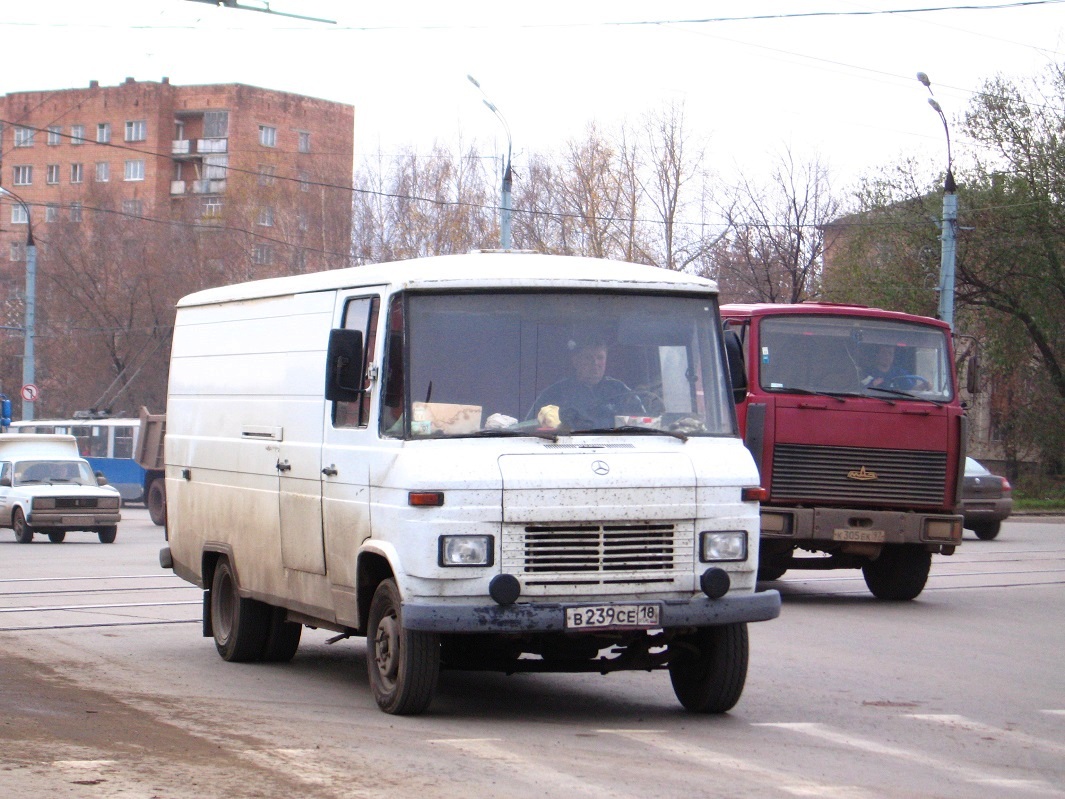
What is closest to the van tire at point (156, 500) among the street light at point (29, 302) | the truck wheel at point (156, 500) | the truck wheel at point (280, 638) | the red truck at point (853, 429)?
the truck wheel at point (156, 500)

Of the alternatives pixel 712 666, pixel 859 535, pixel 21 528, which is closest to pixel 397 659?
pixel 712 666

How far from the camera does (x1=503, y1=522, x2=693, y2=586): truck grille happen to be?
25.8ft

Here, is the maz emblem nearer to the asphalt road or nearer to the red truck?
the red truck

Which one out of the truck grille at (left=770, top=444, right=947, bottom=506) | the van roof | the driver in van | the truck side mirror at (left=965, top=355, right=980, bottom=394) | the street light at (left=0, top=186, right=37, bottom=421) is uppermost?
the street light at (left=0, top=186, right=37, bottom=421)

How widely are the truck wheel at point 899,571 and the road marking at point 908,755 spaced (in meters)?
7.46

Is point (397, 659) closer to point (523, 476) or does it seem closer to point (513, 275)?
point (523, 476)

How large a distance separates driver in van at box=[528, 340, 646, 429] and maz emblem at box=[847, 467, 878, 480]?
687 cm

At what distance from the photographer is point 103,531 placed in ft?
94.9

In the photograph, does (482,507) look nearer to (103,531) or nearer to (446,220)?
(103,531)

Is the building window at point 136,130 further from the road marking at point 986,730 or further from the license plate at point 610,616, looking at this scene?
the license plate at point 610,616

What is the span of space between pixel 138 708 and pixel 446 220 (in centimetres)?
4524

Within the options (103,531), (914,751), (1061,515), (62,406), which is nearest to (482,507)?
(914,751)

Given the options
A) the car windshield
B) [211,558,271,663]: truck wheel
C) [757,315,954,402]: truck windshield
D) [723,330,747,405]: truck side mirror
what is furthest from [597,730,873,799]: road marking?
the car windshield

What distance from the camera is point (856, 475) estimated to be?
14.9 metres
